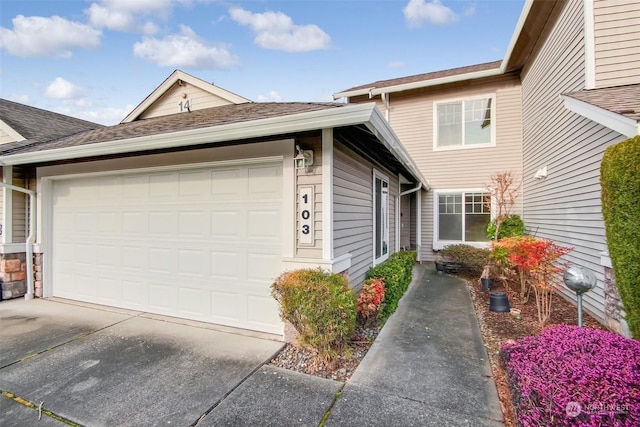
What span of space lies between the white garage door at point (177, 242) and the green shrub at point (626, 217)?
12.1ft

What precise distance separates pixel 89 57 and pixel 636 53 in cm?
1270

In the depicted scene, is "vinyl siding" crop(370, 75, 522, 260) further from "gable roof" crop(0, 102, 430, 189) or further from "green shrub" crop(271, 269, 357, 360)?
"green shrub" crop(271, 269, 357, 360)

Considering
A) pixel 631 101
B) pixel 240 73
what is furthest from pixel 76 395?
pixel 240 73

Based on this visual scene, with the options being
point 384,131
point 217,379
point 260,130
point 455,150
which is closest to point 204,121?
point 260,130

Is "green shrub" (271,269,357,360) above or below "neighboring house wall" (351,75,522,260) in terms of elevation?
below

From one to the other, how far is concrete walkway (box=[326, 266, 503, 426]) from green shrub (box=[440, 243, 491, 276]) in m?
3.34

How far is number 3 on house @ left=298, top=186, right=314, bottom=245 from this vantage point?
12.4 ft

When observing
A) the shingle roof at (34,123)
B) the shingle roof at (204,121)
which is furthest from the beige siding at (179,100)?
the shingle roof at (34,123)

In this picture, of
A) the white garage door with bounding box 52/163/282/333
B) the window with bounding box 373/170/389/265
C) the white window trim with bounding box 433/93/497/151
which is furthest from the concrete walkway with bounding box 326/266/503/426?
the white window trim with bounding box 433/93/497/151

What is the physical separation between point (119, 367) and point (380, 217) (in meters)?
5.08

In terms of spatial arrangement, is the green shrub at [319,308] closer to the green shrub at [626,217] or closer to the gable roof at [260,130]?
the gable roof at [260,130]

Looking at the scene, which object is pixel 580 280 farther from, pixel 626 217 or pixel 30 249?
pixel 30 249

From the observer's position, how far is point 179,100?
726cm

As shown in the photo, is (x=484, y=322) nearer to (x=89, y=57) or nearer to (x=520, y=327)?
(x=520, y=327)
